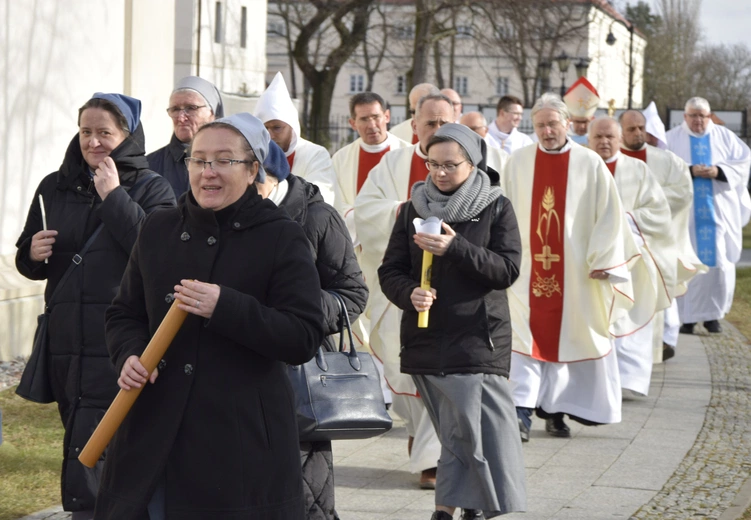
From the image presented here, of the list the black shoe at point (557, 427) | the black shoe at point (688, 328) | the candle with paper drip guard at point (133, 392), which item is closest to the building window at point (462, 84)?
the black shoe at point (688, 328)

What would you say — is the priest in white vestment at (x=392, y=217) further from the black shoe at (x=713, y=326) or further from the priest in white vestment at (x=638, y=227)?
the black shoe at (x=713, y=326)

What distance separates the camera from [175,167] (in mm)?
5793

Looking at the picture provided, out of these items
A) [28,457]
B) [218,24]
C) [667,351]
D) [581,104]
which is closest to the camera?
[28,457]

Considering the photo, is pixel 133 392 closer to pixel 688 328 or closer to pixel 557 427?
pixel 557 427

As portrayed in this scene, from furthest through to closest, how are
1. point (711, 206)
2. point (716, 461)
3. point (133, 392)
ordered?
point (711, 206) → point (716, 461) → point (133, 392)

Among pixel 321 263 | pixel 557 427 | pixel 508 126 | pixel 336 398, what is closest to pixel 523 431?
pixel 557 427

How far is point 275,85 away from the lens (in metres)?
6.56

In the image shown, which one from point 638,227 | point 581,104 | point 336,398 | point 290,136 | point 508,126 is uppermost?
point 581,104

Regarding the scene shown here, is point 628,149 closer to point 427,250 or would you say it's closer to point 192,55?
point 427,250

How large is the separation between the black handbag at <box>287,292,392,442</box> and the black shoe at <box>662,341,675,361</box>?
7.27 metres

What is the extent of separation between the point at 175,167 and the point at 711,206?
8865mm

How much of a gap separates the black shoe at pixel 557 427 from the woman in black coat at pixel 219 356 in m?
4.70

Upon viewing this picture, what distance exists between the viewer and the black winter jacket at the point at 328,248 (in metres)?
4.62

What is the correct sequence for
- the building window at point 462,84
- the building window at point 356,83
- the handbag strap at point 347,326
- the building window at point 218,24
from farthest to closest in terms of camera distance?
the building window at point 356,83 < the building window at point 462,84 < the building window at point 218,24 < the handbag strap at point 347,326
